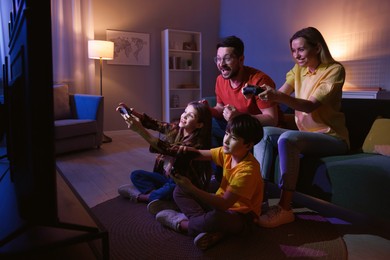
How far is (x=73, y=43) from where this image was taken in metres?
4.54

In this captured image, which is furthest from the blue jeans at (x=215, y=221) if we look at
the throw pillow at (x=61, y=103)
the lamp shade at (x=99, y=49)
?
the lamp shade at (x=99, y=49)

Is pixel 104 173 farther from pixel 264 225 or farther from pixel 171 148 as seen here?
pixel 264 225

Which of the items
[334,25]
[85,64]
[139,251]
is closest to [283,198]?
[139,251]

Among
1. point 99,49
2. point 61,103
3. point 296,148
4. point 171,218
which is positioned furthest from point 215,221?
point 99,49

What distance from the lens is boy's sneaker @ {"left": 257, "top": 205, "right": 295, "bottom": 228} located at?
5.48ft

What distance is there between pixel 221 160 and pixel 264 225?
0.41 metres

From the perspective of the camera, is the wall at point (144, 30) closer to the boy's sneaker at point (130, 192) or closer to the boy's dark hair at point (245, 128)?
the boy's sneaker at point (130, 192)

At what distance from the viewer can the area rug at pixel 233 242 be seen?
1396mm

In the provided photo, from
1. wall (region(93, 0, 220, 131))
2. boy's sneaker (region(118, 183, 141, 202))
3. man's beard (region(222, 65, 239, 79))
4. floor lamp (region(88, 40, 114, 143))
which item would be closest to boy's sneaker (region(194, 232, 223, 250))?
boy's sneaker (region(118, 183, 141, 202))

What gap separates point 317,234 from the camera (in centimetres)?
161

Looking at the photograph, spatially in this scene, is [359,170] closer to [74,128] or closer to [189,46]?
[74,128]

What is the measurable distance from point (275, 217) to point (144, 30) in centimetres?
425

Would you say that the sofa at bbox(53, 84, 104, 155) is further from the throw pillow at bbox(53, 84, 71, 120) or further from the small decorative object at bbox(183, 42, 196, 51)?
the small decorative object at bbox(183, 42, 196, 51)

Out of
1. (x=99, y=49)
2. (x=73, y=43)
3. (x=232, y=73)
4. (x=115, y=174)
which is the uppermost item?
(x=73, y=43)
